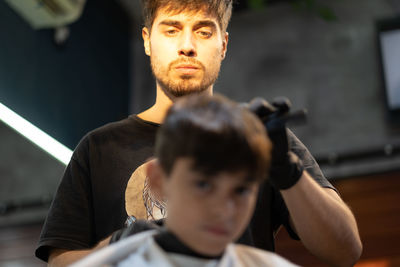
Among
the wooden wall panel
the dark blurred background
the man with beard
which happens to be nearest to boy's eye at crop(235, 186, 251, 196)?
the man with beard

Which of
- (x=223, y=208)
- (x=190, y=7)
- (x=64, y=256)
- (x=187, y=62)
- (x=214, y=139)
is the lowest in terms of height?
(x=64, y=256)

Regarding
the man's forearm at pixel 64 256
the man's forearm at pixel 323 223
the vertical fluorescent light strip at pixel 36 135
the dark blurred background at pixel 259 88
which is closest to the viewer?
the man's forearm at pixel 323 223

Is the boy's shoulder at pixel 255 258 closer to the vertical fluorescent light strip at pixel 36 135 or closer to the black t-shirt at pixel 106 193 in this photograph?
the black t-shirt at pixel 106 193

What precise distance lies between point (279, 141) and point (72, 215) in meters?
0.65

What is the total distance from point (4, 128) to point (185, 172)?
4624 mm

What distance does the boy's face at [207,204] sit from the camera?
84 centimetres

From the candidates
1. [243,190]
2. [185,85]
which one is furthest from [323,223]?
[185,85]

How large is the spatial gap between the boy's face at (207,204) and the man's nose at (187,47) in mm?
692

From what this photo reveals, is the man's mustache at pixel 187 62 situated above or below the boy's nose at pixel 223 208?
above

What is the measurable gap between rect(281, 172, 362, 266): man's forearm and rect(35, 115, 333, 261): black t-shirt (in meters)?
0.13

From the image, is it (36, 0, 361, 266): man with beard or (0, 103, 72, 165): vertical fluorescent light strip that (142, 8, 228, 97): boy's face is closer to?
(36, 0, 361, 266): man with beard

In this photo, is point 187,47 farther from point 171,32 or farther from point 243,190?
point 243,190

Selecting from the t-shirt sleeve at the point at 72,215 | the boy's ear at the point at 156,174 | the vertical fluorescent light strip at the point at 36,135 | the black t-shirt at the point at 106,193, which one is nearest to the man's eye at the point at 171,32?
the black t-shirt at the point at 106,193

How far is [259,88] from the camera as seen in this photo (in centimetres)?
475
